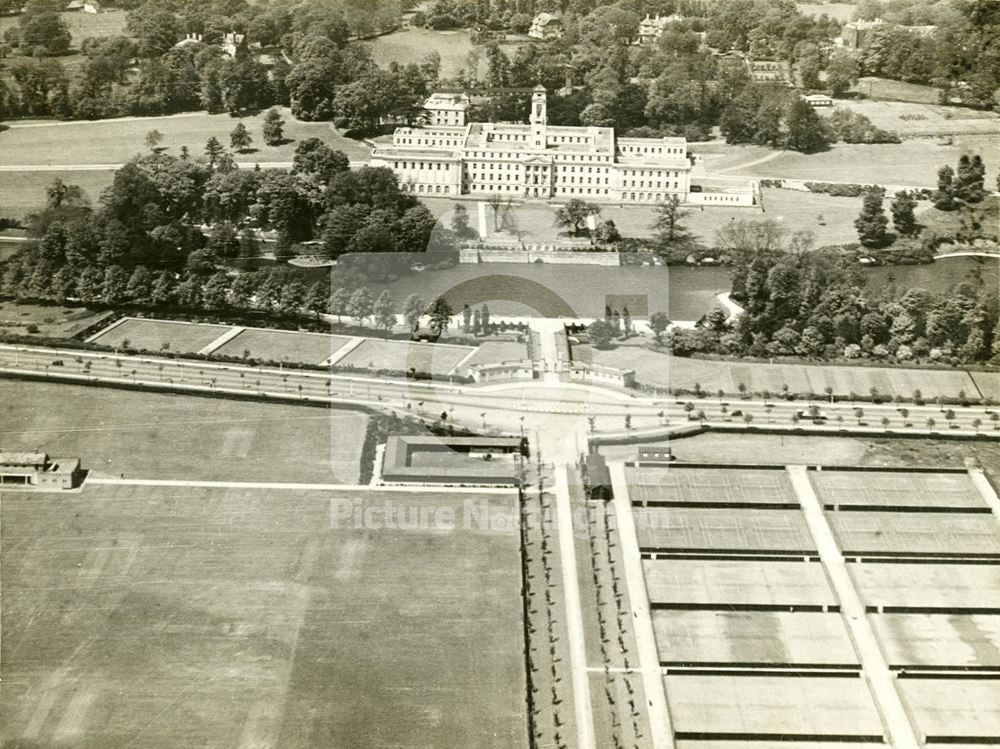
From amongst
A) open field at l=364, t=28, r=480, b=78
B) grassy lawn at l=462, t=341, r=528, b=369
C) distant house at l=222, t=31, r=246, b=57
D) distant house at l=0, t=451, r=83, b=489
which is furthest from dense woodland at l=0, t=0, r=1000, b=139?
distant house at l=0, t=451, r=83, b=489

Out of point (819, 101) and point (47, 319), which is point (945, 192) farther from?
point (47, 319)

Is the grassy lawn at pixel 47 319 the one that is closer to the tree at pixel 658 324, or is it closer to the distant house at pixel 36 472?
the distant house at pixel 36 472

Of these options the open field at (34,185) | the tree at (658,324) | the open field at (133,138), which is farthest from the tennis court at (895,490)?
the open field at (34,185)

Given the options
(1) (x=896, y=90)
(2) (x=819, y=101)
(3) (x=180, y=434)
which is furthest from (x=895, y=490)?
(1) (x=896, y=90)

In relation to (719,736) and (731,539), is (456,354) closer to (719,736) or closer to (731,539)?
(731,539)

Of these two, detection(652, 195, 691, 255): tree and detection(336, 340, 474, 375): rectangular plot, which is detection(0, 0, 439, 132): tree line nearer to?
detection(652, 195, 691, 255): tree

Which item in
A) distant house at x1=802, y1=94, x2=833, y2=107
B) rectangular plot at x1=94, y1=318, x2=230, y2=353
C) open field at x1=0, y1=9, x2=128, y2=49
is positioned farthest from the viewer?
open field at x1=0, y1=9, x2=128, y2=49

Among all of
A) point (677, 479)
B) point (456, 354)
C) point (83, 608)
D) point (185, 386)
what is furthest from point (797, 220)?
point (83, 608)
